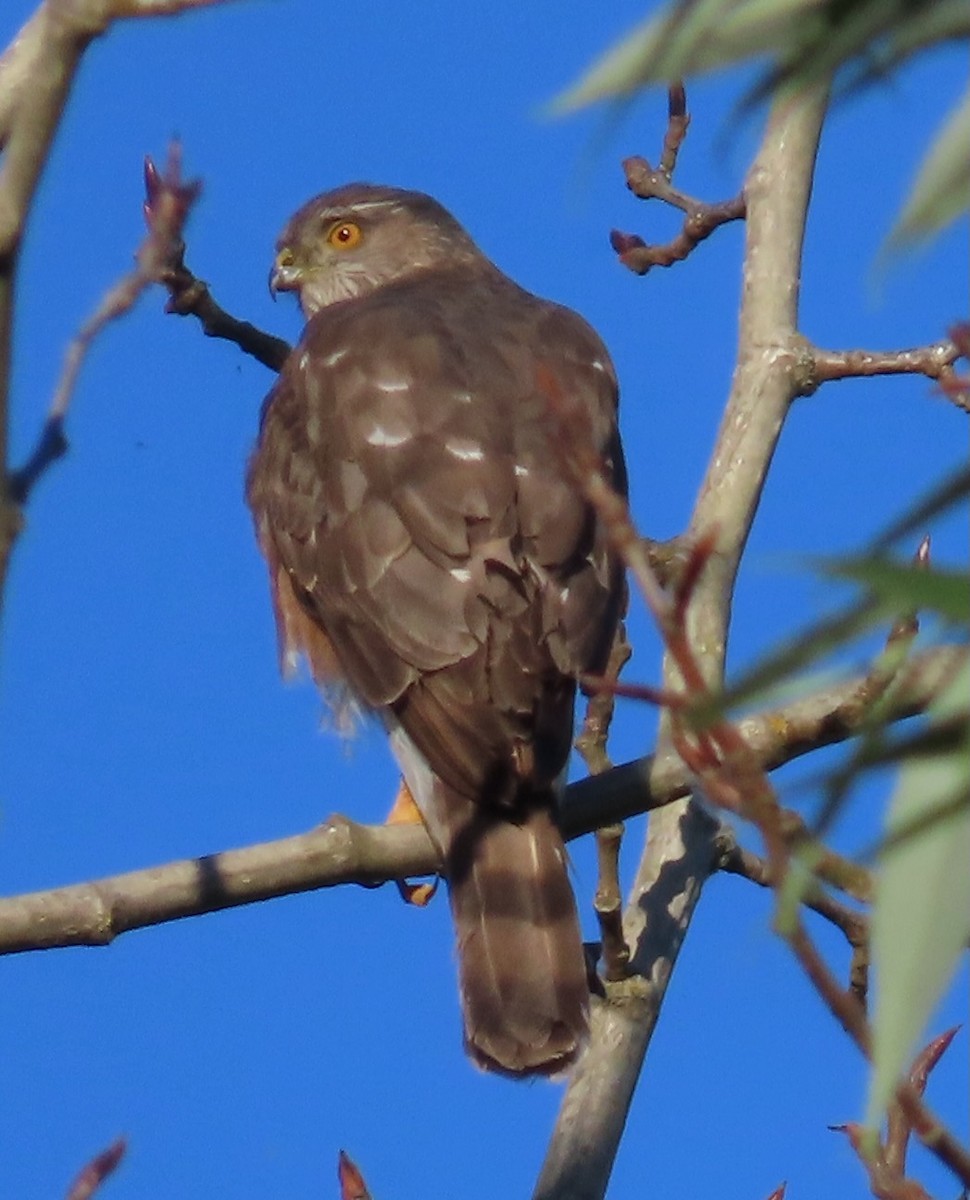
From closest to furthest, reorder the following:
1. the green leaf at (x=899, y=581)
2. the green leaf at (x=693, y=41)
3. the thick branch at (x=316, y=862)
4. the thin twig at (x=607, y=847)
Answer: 1. the green leaf at (x=899, y=581)
2. the green leaf at (x=693, y=41)
3. the thick branch at (x=316, y=862)
4. the thin twig at (x=607, y=847)

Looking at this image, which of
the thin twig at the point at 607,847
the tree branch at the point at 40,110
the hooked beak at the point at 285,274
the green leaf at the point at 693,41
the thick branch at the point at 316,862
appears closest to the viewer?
the green leaf at the point at 693,41

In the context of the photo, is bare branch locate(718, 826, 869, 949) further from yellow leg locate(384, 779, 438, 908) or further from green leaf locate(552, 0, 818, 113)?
green leaf locate(552, 0, 818, 113)

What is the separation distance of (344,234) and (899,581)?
679 cm

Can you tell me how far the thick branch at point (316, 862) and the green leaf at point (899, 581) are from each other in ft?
5.85

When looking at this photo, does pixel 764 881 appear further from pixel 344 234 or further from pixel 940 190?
pixel 344 234

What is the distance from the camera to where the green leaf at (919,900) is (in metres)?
1.65

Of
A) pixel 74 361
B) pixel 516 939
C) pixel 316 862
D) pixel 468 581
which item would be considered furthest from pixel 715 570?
pixel 74 361

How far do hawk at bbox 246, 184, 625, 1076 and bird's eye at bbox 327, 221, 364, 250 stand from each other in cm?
167

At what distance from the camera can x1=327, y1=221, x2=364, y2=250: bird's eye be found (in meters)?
8.19

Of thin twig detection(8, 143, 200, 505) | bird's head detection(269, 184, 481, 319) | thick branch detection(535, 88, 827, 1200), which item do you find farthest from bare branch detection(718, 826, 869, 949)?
bird's head detection(269, 184, 481, 319)

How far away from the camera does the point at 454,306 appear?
21.5ft

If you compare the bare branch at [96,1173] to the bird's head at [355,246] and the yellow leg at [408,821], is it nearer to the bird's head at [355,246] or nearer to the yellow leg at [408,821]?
the yellow leg at [408,821]

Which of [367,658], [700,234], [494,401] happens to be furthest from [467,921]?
[700,234]

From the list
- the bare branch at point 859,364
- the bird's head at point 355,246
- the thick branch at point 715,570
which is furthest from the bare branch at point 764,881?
the bird's head at point 355,246
